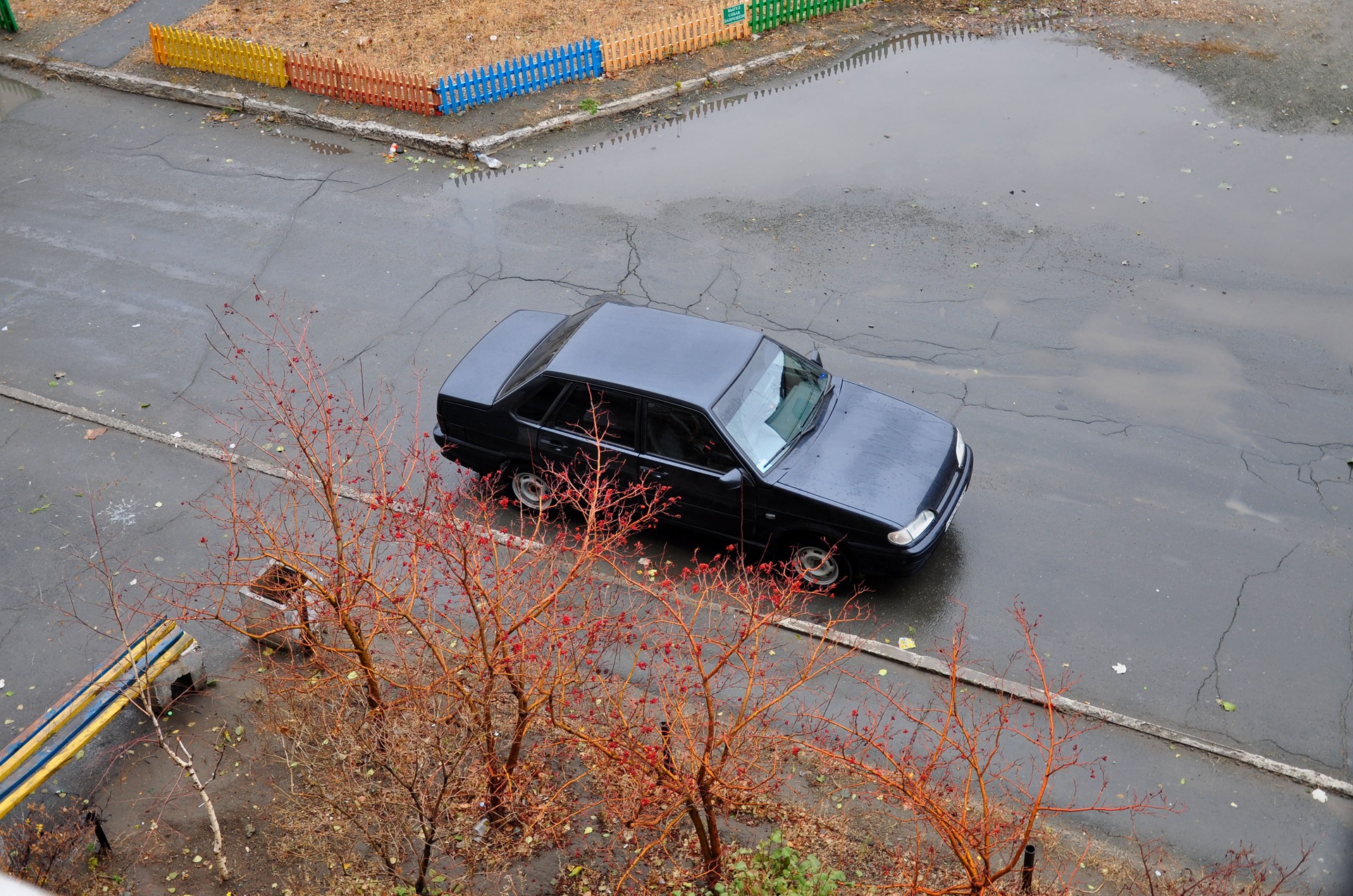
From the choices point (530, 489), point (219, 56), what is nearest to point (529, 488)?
point (530, 489)

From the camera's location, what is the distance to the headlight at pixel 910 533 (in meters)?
7.57

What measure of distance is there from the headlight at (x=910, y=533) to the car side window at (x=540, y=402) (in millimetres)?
2825

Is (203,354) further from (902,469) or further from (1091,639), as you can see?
(1091,639)

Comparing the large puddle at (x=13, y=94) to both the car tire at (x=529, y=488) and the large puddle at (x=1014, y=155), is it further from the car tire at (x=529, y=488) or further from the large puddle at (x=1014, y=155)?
the car tire at (x=529, y=488)

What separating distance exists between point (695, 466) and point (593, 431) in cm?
88

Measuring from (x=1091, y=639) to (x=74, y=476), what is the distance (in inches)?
348

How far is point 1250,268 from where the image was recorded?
11.2m

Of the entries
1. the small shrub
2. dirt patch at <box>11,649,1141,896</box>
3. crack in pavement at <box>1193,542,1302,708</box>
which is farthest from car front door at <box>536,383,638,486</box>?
crack in pavement at <box>1193,542,1302,708</box>

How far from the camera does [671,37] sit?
15586 mm

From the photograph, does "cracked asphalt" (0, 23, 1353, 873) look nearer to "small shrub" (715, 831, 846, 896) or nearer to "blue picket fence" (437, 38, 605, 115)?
"blue picket fence" (437, 38, 605, 115)

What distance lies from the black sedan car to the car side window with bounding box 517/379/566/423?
12 mm

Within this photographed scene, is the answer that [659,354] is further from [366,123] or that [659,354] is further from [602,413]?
[366,123]

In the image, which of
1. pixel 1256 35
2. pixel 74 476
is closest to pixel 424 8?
pixel 74 476

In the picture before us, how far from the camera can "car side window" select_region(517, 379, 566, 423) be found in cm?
825
